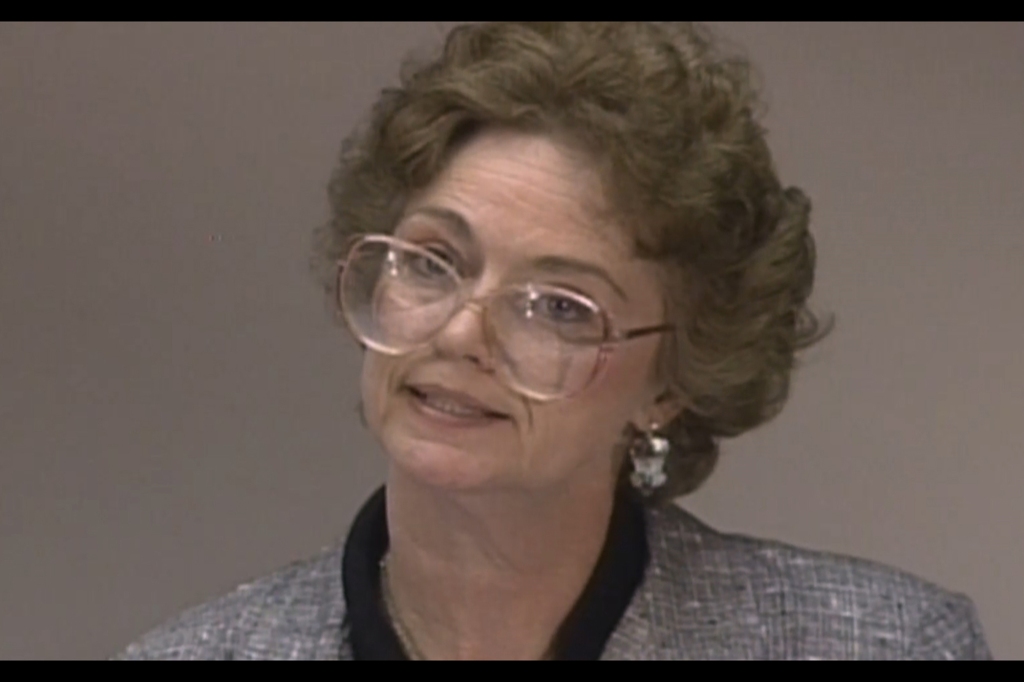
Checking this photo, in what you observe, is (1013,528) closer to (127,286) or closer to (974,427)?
(974,427)

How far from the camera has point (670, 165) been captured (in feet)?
3.59

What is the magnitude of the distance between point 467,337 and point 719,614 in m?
0.37

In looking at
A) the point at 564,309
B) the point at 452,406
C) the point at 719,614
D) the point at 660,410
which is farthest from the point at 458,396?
the point at 719,614

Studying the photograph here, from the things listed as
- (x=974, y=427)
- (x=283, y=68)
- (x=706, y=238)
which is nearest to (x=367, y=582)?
(x=706, y=238)

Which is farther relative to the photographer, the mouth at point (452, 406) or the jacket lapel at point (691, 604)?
the jacket lapel at point (691, 604)

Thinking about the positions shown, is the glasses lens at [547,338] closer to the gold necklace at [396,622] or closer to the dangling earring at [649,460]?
the dangling earring at [649,460]

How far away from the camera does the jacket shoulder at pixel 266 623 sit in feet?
3.92

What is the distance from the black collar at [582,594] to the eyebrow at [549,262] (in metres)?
0.26

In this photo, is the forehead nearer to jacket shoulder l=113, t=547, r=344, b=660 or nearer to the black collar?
the black collar

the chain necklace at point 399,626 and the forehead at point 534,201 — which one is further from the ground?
the forehead at point 534,201

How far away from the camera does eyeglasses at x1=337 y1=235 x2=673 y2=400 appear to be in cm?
105

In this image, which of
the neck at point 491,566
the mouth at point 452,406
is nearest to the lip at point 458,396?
the mouth at point 452,406

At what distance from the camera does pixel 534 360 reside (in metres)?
1.06

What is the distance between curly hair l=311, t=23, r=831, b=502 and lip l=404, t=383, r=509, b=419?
179mm
